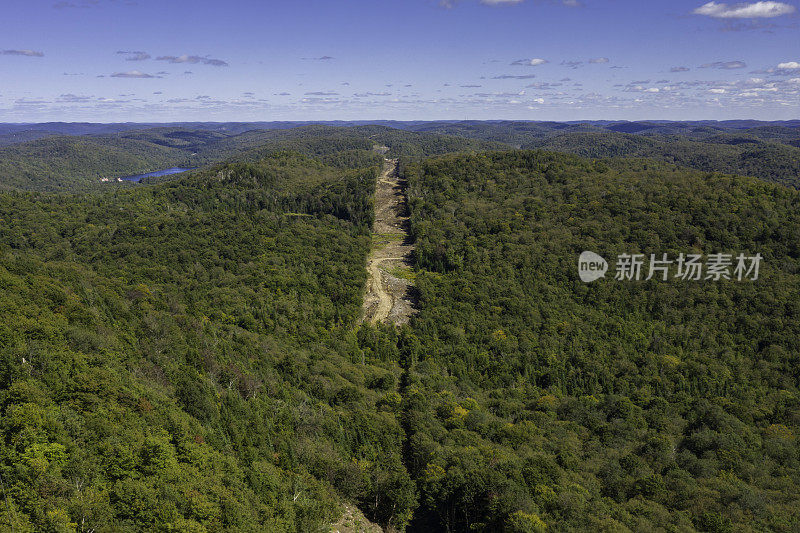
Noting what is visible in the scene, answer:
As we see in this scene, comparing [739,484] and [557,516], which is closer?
[557,516]

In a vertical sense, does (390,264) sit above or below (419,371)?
above

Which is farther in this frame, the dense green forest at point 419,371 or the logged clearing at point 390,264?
the logged clearing at point 390,264

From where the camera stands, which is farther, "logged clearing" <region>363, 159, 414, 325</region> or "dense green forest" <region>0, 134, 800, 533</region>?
"logged clearing" <region>363, 159, 414, 325</region>

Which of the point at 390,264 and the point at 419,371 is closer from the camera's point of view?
the point at 419,371

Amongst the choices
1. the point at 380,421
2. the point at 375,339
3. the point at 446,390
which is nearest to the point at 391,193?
the point at 375,339

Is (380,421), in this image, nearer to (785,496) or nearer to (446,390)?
(446,390)
